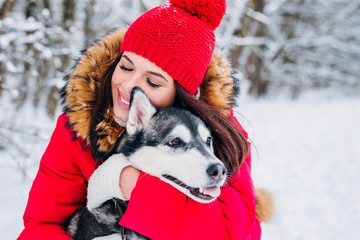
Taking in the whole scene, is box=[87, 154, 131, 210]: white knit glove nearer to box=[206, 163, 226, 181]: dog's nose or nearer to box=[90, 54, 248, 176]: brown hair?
box=[90, 54, 248, 176]: brown hair

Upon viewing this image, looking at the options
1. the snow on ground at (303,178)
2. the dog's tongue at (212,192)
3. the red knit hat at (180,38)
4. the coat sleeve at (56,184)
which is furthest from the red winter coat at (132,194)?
the snow on ground at (303,178)

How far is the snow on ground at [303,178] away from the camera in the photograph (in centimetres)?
368

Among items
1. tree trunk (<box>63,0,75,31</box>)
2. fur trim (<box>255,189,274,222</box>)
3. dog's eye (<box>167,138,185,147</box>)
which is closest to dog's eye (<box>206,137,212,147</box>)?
dog's eye (<box>167,138,185,147</box>)

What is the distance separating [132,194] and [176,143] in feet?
1.22

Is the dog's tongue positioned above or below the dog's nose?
below

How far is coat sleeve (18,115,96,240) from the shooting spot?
6.35 ft

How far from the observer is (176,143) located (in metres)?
1.75

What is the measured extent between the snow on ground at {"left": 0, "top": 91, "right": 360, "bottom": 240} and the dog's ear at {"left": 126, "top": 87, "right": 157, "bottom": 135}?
0.60 meters

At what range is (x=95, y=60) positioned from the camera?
2.05 meters

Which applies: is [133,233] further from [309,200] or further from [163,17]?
[309,200]

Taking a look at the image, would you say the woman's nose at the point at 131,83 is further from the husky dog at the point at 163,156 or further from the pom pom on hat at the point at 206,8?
the pom pom on hat at the point at 206,8

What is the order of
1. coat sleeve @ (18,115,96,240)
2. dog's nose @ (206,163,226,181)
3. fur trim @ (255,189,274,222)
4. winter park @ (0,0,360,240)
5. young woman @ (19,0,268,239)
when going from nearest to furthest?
dog's nose @ (206,163,226,181) < young woman @ (19,0,268,239) < coat sleeve @ (18,115,96,240) < fur trim @ (255,189,274,222) < winter park @ (0,0,360,240)

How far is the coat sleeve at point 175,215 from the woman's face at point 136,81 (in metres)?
0.47

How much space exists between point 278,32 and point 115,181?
15752 mm
